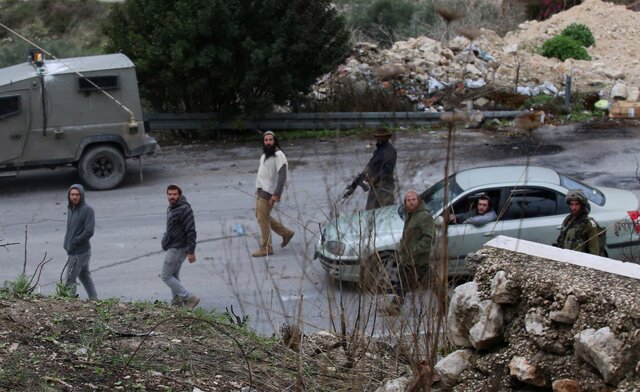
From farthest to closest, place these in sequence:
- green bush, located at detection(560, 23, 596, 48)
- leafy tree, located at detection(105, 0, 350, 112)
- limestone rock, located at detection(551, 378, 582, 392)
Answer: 1. green bush, located at detection(560, 23, 596, 48)
2. leafy tree, located at detection(105, 0, 350, 112)
3. limestone rock, located at detection(551, 378, 582, 392)

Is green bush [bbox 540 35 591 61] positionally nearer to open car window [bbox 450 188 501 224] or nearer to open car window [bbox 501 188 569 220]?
open car window [bbox 501 188 569 220]

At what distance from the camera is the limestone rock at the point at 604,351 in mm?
4523

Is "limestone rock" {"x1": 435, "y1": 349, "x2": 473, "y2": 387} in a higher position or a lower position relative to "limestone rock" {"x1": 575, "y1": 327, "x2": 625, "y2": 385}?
lower

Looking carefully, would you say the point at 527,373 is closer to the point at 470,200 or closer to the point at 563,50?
the point at 470,200

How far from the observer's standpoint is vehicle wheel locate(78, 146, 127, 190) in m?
16.5

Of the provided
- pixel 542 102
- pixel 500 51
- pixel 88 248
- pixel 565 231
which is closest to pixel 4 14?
pixel 500 51

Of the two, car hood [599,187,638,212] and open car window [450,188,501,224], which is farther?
car hood [599,187,638,212]

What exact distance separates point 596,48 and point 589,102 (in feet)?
17.8

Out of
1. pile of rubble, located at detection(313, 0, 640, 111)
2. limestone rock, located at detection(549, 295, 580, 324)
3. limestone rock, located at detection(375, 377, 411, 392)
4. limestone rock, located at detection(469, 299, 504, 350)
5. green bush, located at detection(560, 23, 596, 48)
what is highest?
green bush, located at detection(560, 23, 596, 48)

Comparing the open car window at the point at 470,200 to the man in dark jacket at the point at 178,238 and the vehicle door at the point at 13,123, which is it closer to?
the man in dark jacket at the point at 178,238

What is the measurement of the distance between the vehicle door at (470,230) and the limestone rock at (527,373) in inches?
179

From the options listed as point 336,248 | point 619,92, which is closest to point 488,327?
point 336,248

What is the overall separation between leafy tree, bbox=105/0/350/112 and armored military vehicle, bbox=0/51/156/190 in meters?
2.11

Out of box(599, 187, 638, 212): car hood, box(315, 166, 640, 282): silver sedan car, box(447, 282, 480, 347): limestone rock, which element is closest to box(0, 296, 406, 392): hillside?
box(447, 282, 480, 347): limestone rock
